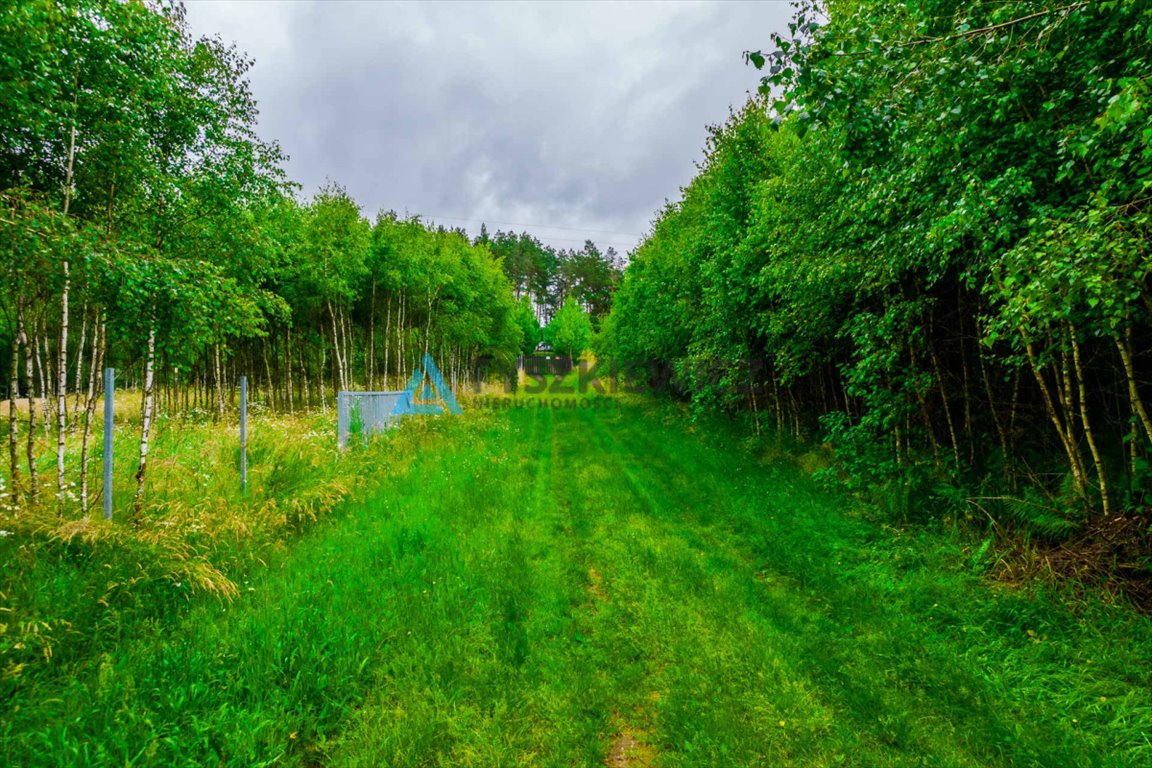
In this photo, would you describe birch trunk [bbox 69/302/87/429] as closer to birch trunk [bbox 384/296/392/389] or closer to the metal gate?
the metal gate

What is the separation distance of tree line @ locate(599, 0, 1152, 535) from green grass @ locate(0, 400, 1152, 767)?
1.75 meters

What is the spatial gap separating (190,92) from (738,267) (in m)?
8.71

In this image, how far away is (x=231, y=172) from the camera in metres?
5.88

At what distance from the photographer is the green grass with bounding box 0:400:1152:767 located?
7.79 feet

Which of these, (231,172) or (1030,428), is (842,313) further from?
(231,172)

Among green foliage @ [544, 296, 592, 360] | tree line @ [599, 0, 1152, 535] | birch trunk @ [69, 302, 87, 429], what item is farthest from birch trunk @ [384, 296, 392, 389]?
green foliage @ [544, 296, 592, 360]

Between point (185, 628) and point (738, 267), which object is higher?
point (738, 267)

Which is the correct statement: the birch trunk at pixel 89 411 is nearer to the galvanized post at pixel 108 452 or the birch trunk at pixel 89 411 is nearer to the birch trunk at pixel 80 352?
the galvanized post at pixel 108 452

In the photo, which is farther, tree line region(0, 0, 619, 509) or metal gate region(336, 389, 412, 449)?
metal gate region(336, 389, 412, 449)

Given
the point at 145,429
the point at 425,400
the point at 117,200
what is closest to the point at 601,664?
the point at 145,429

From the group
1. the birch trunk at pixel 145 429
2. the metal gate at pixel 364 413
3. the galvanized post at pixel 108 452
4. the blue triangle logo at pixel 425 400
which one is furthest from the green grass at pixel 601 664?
the blue triangle logo at pixel 425 400

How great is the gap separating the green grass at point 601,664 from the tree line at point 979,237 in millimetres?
1755

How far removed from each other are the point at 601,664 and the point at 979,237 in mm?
4747

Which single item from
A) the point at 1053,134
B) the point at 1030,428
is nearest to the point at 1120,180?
the point at 1053,134
